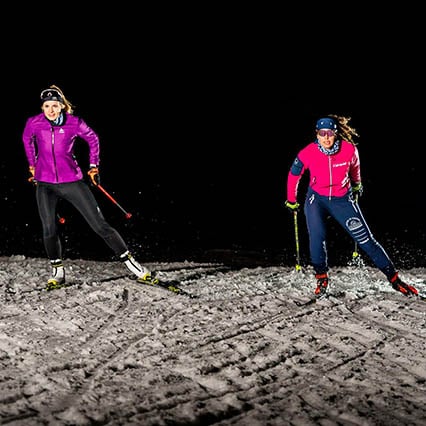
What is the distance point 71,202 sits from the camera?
20.3 ft

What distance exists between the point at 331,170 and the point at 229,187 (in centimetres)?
2944

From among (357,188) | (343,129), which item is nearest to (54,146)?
(343,129)

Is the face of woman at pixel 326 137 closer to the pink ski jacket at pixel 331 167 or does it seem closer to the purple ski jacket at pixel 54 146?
the pink ski jacket at pixel 331 167

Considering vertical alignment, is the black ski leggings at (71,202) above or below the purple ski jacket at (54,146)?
below

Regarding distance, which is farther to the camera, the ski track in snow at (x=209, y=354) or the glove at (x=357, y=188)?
the glove at (x=357, y=188)

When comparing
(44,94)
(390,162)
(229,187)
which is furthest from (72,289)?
(390,162)

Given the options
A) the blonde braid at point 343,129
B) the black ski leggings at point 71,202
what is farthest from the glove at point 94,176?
the blonde braid at point 343,129

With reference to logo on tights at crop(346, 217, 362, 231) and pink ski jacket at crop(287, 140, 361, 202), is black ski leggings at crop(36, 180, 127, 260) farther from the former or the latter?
logo on tights at crop(346, 217, 362, 231)

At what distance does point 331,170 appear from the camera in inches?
Answer: 245

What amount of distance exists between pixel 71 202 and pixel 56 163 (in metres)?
0.50

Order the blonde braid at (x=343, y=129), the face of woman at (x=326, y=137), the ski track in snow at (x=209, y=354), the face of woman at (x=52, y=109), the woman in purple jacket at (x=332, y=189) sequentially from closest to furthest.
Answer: the ski track in snow at (x=209, y=354) → the face of woman at (x=52, y=109) → the face of woman at (x=326, y=137) → the woman in purple jacket at (x=332, y=189) → the blonde braid at (x=343, y=129)

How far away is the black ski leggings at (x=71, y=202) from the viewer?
240 inches

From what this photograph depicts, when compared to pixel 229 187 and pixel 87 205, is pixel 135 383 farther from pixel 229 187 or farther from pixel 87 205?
pixel 229 187

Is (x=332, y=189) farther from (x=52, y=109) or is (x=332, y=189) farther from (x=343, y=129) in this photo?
(x=52, y=109)
